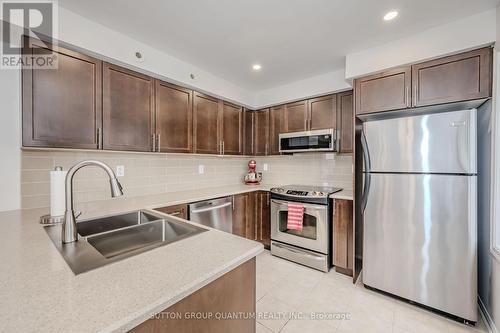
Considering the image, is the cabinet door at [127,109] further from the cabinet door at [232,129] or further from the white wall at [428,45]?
the white wall at [428,45]

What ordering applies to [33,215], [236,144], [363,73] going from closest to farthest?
[33,215]
[363,73]
[236,144]

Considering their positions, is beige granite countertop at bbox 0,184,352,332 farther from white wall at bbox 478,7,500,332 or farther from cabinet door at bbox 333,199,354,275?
white wall at bbox 478,7,500,332

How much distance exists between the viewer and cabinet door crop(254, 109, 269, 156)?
3336mm

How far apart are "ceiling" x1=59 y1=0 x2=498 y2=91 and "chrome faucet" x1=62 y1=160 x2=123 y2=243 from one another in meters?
1.31

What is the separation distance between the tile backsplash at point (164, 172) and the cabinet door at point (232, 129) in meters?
0.35

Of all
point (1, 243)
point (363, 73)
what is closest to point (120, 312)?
point (1, 243)

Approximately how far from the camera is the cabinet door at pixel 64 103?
1.52 m

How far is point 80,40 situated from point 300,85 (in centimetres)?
241

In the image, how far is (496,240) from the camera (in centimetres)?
155

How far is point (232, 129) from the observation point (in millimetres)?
3123

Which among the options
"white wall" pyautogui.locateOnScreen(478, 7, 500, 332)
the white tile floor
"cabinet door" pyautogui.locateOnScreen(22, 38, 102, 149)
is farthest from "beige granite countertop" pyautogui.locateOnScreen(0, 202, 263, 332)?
"white wall" pyautogui.locateOnScreen(478, 7, 500, 332)

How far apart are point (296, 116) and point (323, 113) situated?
0.39m

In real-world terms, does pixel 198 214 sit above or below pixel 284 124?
below

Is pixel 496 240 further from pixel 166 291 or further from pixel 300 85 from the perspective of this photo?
pixel 300 85
